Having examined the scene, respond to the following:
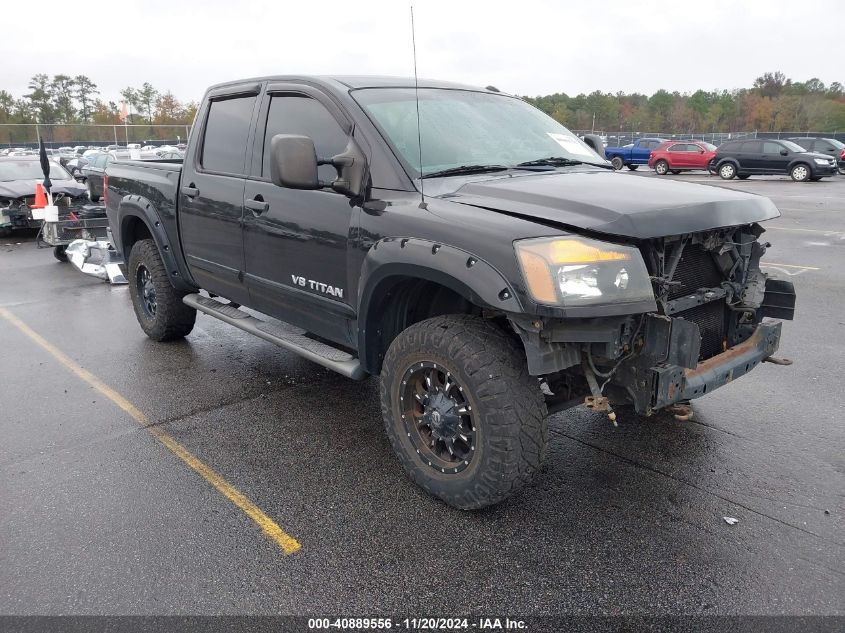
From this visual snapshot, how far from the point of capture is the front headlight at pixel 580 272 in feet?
8.49

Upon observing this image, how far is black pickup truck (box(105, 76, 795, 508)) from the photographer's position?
271cm

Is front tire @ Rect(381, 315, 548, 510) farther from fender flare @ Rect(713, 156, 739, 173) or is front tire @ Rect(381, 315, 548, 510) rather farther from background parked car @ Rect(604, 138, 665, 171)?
background parked car @ Rect(604, 138, 665, 171)

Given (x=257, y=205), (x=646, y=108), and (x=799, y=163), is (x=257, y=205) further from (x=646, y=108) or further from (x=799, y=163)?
(x=646, y=108)

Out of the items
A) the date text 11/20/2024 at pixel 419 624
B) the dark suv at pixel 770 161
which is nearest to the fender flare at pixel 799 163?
the dark suv at pixel 770 161

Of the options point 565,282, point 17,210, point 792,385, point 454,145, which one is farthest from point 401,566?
point 17,210

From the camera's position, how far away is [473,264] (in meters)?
2.75

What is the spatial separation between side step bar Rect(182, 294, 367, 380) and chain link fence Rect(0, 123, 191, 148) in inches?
1646

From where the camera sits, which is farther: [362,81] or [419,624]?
[362,81]

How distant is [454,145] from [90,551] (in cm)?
264

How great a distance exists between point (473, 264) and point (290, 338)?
68.7 inches

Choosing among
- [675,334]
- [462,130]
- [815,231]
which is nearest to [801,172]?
[815,231]

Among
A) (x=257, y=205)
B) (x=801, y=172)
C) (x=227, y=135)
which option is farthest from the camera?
(x=801, y=172)

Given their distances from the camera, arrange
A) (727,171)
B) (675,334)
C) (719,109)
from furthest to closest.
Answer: (719,109)
(727,171)
(675,334)

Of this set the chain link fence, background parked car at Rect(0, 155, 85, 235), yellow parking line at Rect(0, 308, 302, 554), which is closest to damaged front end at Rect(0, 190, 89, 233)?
background parked car at Rect(0, 155, 85, 235)
